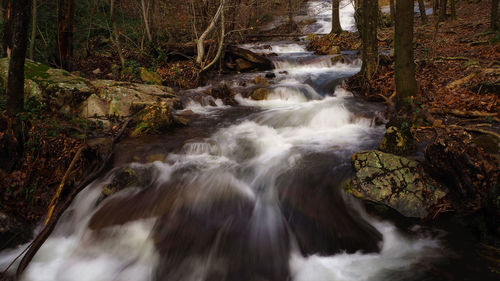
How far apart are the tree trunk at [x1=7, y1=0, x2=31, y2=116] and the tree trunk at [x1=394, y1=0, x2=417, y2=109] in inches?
245

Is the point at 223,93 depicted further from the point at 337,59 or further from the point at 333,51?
the point at 333,51

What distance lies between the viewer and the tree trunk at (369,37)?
786 cm

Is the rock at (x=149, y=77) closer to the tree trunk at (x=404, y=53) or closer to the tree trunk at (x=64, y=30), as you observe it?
the tree trunk at (x=64, y=30)

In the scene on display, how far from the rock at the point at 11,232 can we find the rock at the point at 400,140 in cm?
567

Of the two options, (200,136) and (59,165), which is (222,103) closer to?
(200,136)

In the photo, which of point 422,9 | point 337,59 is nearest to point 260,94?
point 337,59

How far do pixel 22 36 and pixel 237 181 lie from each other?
12.5 feet

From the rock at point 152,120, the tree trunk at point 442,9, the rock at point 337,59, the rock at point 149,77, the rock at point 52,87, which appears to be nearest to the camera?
the rock at point 52,87

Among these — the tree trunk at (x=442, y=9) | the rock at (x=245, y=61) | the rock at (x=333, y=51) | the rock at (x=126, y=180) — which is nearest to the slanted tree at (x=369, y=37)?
the rock at (x=245, y=61)

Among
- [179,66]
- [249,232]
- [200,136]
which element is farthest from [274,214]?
[179,66]

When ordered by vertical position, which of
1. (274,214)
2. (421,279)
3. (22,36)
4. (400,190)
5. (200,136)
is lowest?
(421,279)

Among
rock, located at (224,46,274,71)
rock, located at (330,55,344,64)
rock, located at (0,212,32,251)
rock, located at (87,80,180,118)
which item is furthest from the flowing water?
rock, located at (330,55,344,64)

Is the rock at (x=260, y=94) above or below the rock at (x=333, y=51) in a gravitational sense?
below

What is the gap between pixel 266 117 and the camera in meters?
7.98
